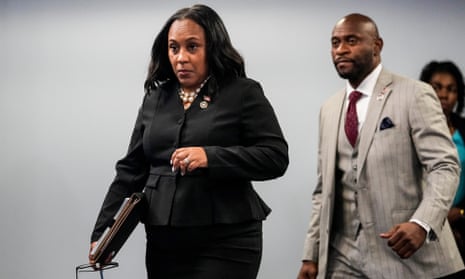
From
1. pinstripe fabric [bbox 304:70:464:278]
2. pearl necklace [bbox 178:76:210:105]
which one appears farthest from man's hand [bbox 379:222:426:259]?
pearl necklace [bbox 178:76:210:105]

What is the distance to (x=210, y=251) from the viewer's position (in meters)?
2.11

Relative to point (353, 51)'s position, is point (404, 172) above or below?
below

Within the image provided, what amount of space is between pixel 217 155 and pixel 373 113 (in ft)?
2.47

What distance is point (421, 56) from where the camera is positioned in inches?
162

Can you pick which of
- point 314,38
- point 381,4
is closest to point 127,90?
point 314,38

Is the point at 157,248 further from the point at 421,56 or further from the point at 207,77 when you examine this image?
the point at 421,56

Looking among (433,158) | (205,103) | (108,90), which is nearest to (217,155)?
(205,103)

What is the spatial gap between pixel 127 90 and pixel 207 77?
211 centimetres

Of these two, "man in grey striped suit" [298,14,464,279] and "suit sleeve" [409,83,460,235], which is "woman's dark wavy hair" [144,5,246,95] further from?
"suit sleeve" [409,83,460,235]

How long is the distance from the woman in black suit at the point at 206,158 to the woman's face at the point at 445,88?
175cm

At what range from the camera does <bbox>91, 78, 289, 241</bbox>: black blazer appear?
2086 mm

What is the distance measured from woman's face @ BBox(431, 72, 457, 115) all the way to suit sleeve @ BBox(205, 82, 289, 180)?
5.74 feet

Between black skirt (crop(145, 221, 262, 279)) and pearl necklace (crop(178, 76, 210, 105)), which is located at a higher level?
pearl necklace (crop(178, 76, 210, 105))

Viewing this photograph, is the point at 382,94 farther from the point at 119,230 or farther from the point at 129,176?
the point at 119,230
